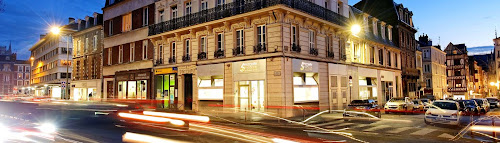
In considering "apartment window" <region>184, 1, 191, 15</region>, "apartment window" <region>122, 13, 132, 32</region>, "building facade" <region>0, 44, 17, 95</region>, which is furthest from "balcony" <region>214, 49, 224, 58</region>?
"building facade" <region>0, 44, 17, 95</region>

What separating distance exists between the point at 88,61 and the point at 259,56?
2670cm

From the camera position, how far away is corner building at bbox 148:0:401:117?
794 inches

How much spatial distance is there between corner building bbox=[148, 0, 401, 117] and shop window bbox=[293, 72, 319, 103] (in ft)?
0.23

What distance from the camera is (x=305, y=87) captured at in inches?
856

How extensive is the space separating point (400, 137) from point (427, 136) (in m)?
1.22

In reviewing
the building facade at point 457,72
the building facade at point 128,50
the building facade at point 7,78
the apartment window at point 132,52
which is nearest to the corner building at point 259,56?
the building facade at point 128,50

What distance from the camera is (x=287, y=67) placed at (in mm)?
19938

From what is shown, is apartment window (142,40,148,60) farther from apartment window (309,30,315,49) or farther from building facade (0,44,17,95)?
building facade (0,44,17,95)

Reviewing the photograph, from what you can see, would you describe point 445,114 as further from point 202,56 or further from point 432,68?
point 432,68

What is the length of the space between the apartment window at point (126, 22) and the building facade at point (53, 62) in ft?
68.0

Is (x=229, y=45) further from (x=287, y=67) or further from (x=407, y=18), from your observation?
(x=407, y=18)

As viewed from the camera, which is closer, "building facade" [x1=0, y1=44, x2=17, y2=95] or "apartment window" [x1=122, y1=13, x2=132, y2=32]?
"apartment window" [x1=122, y1=13, x2=132, y2=32]

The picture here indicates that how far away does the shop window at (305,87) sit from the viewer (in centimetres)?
2105

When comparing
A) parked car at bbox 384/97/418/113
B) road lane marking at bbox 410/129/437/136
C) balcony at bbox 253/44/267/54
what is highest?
balcony at bbox 253/44/267/54
